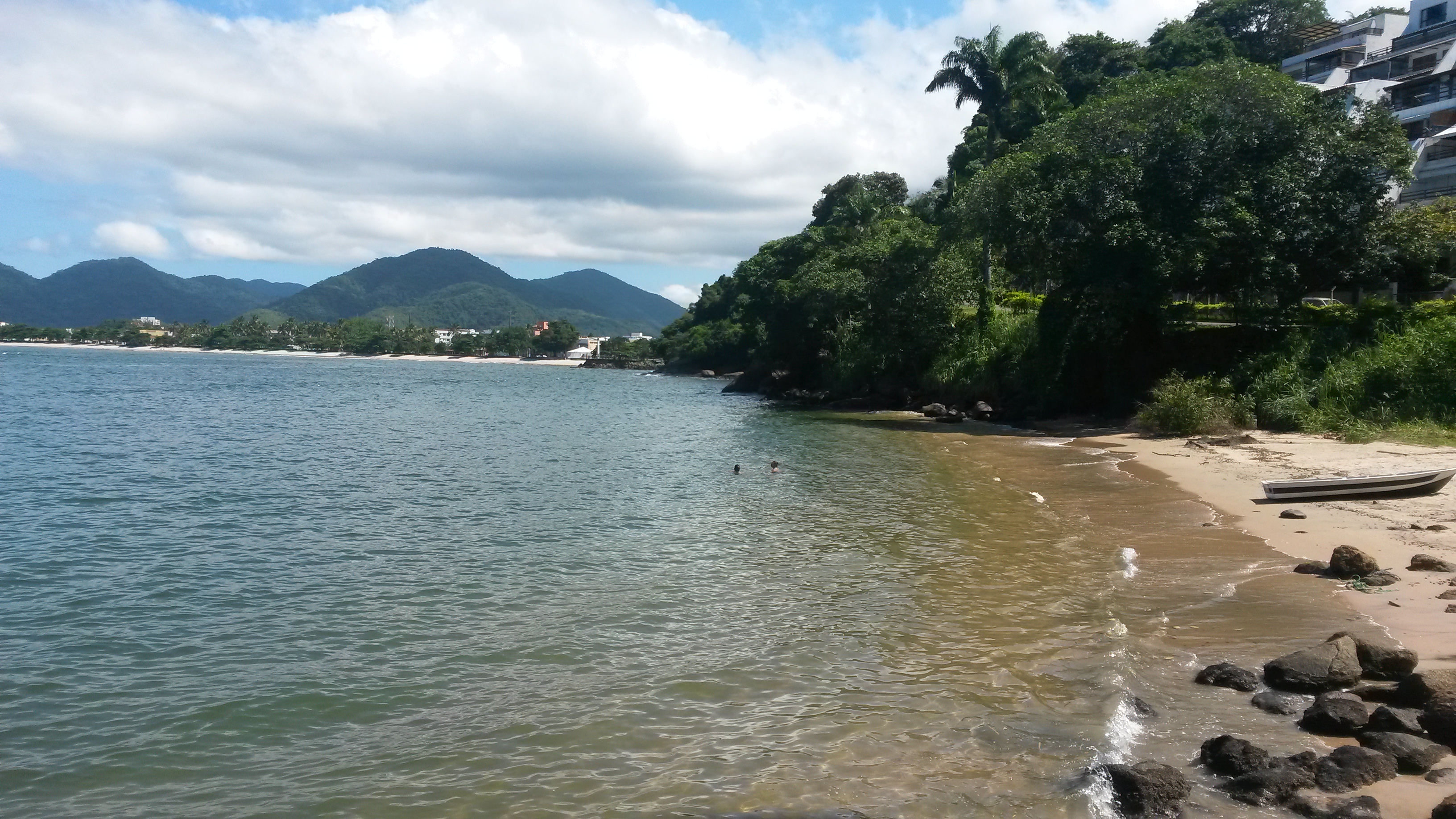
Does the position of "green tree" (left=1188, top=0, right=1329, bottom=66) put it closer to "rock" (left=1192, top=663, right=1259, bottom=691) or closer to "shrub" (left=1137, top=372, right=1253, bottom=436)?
"shrub" (left=1137, top=372, right=1253, bottom=436)

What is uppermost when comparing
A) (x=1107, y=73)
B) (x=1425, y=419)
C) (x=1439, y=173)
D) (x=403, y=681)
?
(x=1107, y=73)

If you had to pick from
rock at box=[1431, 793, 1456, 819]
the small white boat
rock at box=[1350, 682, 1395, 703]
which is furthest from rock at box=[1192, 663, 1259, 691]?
the small white boat

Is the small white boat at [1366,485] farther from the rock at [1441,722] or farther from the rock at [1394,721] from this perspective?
the rock at [1441,722]

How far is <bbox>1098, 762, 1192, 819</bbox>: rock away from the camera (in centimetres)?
684

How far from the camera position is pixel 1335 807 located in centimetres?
652

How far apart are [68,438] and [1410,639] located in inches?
1472

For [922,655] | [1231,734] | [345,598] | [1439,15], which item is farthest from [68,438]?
[1439,15]

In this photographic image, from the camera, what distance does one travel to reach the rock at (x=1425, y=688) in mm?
7684

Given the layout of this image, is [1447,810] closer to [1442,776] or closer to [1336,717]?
[1442,776]

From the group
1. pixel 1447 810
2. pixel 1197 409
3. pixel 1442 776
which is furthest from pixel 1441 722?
pixel 1197 409

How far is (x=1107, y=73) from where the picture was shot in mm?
77250

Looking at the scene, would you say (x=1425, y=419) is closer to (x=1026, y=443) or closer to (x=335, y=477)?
(x=1026, y=443)

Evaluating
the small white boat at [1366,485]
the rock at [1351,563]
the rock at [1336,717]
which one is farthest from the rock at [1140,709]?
the small white boat at [1366,485]

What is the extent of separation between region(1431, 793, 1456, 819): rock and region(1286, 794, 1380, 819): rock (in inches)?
12.6
